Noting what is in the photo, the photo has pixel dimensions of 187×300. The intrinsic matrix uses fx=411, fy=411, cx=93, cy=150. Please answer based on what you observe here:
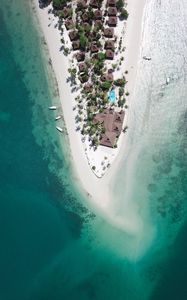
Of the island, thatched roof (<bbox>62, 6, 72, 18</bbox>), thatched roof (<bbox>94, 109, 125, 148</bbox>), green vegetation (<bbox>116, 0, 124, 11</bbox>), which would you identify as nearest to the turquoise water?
the island

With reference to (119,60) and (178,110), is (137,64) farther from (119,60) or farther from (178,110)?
(178,110)

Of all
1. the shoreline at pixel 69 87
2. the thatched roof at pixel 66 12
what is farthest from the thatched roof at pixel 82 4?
the shoreline at pixel 69 87

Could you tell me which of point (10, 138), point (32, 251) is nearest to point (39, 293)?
point (32, 251)

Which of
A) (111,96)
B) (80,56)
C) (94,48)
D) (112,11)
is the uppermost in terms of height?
(112,11)

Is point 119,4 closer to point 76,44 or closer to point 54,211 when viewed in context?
point 76,44

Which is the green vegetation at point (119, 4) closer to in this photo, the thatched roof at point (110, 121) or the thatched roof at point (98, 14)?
the thatched roof at point (98, 14)

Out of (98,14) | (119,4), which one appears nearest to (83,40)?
(98,14)
